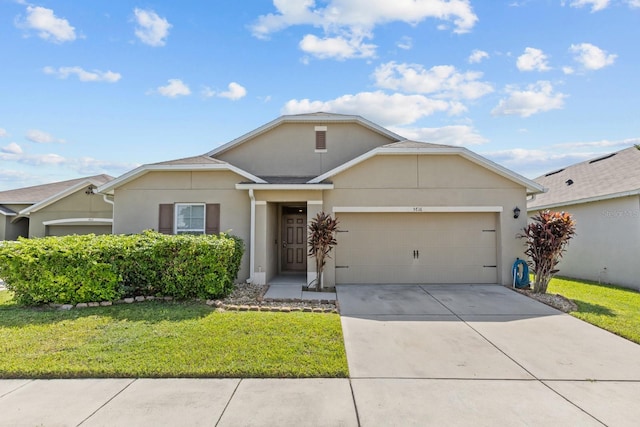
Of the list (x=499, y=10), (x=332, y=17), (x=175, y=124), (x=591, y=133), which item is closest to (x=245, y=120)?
(x=175, y=124)

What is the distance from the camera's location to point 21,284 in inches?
262

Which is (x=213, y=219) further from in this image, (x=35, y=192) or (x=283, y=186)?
(x=35, y=192)

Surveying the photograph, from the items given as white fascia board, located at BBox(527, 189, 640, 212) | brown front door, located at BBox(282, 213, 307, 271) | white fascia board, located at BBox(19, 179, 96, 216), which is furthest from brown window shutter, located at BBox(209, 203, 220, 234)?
white fascia board, located at BBox(527, 189, 640, 212)

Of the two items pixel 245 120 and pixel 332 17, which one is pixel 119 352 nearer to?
pixel 332 17

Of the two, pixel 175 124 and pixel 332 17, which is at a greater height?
pixel 332 17

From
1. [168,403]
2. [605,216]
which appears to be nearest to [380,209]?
[168,403]

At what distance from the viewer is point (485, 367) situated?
4.31 m

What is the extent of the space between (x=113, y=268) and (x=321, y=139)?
7.78 m

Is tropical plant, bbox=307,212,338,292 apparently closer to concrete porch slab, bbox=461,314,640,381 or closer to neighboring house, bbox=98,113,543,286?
neighboring house, bbox=98,113,543,286

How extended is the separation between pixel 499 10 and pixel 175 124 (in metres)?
11.8

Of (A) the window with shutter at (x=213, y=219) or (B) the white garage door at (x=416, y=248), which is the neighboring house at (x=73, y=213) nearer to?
(A) the window with shutter at (x=213, y=219)

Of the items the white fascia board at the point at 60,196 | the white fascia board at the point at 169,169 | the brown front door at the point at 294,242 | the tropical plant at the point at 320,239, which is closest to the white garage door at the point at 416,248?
the tropical plant at the point at 320,239

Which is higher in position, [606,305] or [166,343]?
[166,343]

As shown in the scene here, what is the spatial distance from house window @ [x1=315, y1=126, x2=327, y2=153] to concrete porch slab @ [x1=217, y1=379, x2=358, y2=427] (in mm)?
9049
